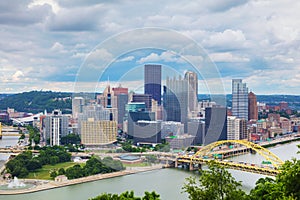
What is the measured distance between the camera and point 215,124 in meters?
15.4

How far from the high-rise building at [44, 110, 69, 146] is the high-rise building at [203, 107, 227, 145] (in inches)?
217

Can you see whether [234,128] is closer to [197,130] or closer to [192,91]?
[197,130]

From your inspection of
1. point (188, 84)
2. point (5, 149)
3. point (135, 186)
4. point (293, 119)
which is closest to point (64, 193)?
point (135, 186)

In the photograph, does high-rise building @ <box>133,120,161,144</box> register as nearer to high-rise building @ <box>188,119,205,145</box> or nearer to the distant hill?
high-rise building @ <box>188,119,205,145</box>

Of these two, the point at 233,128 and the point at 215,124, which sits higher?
the point at 215,124

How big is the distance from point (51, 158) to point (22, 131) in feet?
37.1

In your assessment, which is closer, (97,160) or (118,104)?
(97,160)

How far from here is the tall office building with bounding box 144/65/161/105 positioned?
12477 mm

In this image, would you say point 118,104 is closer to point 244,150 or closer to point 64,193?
point 244,150

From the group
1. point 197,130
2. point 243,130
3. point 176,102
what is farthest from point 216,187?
point 243,130

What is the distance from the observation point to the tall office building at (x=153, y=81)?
12.5 metres

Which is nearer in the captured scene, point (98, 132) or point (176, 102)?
point (98, 132)

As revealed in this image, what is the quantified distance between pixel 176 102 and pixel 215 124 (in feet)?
5.70

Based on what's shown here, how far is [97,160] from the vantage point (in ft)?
33.2
